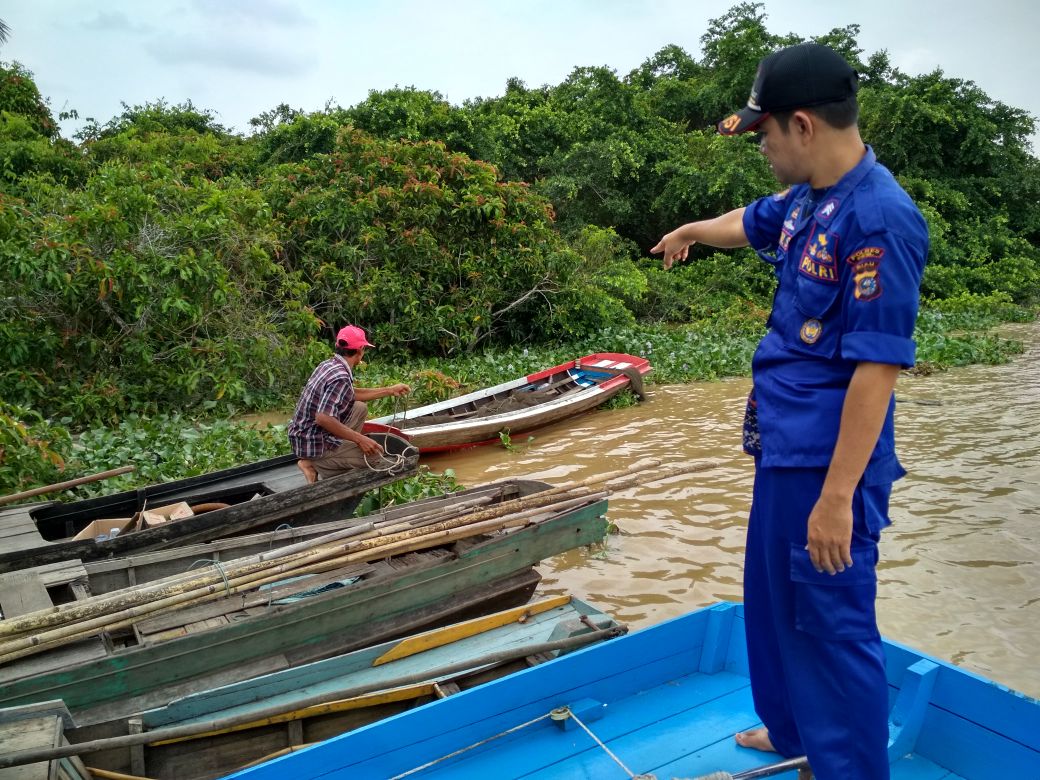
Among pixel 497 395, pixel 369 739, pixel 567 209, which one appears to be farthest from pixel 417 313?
pixel 369 739

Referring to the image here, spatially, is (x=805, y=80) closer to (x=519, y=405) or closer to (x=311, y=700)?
(x=311, y=700)

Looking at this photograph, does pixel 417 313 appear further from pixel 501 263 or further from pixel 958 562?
pixel 958 562

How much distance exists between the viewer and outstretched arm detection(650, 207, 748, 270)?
2.46 meters

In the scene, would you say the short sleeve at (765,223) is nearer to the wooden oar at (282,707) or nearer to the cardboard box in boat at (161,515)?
the wooden oar at (282,707)

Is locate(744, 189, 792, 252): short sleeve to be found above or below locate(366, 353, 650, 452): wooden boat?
above

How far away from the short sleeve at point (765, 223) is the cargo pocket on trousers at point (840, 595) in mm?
937

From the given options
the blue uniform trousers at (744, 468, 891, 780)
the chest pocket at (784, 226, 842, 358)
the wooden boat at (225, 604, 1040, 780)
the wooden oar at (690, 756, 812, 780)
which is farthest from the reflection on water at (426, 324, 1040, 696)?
the chest pocket at (784, 226, 842, 358)

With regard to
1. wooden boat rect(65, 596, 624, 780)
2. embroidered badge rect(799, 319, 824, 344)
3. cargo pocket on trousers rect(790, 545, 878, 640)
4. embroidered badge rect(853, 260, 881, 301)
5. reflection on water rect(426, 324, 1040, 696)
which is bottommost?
reflection on water rect(426, 324, 1040, 696)

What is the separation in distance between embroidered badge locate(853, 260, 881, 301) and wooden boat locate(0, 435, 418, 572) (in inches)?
162

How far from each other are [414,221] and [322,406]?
772 centimetres

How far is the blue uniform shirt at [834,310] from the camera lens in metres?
1.78

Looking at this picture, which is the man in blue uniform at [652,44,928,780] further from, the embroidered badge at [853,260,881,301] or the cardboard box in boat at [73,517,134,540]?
the cardboard box in boat at [73,517,134,540]

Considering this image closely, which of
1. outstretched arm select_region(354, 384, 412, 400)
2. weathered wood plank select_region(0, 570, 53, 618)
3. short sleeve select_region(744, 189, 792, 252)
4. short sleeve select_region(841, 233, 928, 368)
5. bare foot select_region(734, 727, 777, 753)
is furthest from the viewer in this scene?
outstretched arm select_region(354, 384, 412, 400)

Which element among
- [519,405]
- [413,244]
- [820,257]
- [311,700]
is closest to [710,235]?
[820,257]
